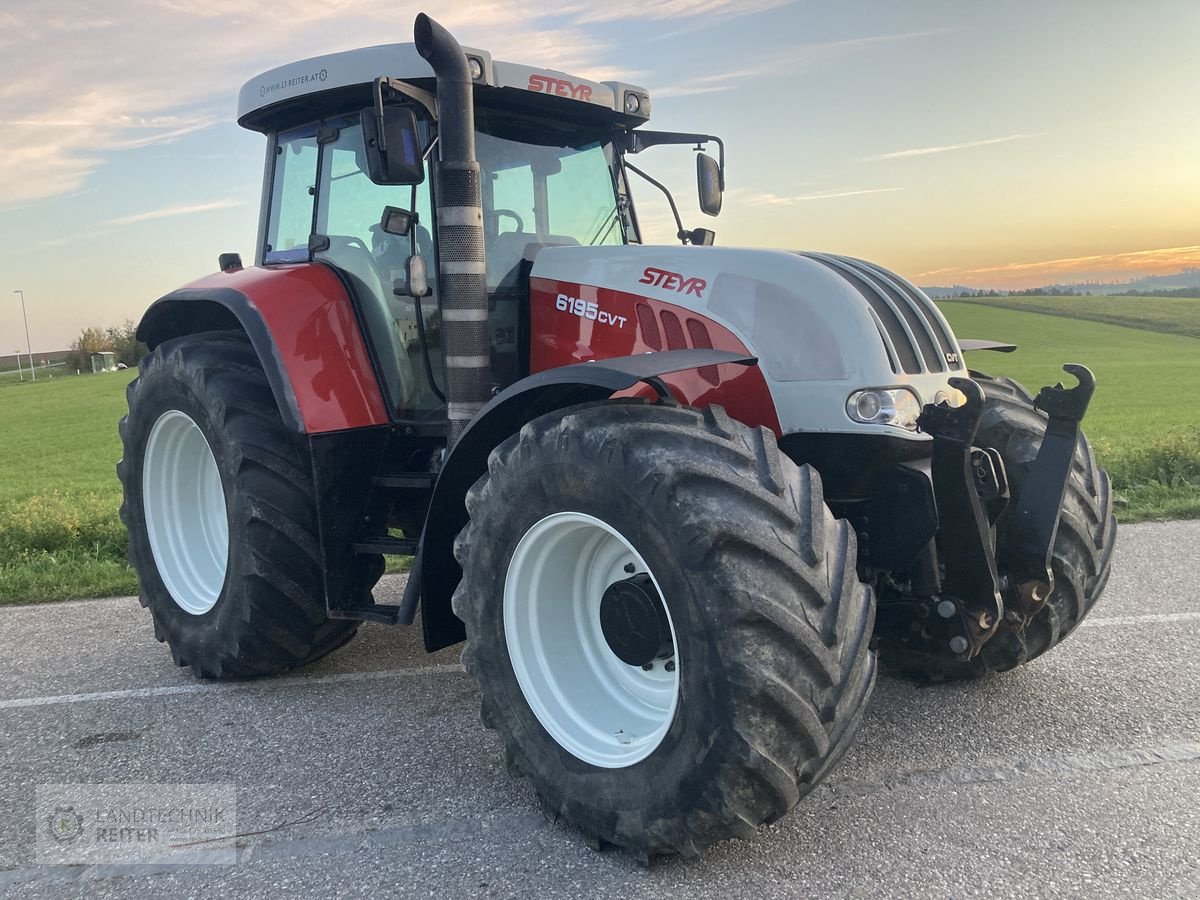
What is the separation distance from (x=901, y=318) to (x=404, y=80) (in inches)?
88.3

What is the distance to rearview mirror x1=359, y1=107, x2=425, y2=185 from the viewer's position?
3615 mm

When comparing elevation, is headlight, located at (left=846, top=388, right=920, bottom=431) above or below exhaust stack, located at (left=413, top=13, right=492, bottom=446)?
below

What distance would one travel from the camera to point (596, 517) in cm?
303

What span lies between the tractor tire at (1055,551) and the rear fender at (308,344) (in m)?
2.50

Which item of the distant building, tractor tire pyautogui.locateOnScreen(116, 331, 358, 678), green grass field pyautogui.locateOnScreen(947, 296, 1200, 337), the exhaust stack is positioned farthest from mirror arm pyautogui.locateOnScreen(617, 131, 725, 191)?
the distant building

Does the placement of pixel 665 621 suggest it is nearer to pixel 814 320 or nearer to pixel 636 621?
pixel 636 621

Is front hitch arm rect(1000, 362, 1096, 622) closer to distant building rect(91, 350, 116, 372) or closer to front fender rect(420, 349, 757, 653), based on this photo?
front fender rect(420, 349, 757, 653)

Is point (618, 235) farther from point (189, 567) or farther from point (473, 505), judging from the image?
point (189, 567)

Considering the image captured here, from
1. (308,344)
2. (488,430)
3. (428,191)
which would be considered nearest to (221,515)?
(308,344)

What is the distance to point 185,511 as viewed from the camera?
208 inches

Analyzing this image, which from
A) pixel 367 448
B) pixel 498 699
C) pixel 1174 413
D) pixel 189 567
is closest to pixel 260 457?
pixel 367 448

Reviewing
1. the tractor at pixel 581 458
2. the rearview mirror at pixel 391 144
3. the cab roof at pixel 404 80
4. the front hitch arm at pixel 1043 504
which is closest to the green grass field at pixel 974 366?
the tractor at pixel 581 458

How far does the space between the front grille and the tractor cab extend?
4.34ft

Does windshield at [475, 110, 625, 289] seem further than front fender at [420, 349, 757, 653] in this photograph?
Yes
